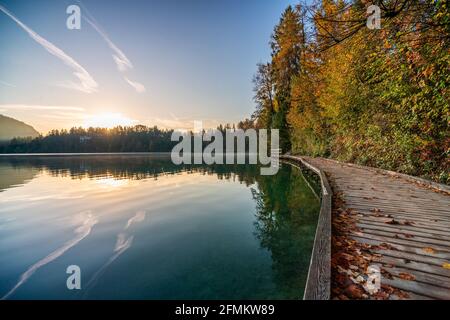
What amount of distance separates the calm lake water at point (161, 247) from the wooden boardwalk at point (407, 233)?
125 centimetres

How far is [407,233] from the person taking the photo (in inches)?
128

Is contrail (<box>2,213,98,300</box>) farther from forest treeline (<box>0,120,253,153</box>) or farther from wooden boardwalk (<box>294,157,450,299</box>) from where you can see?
forest treeline (<box>0,120,253,153</box>)

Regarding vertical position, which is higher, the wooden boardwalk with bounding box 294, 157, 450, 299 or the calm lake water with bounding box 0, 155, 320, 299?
the wooden boardwalk with bounding box 294, 157, 450, 299

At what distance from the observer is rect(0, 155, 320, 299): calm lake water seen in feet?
11.3

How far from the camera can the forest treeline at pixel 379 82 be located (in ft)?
11.6

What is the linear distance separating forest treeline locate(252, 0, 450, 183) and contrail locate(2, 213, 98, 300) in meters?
6.47

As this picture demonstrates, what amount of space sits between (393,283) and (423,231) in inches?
72.5

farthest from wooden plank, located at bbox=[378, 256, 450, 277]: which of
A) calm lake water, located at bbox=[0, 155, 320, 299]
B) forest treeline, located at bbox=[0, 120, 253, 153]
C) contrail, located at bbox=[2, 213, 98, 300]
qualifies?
forest treeline, located at bbox=[0, 120, 253, 153]

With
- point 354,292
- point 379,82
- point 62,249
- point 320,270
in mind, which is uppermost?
point 379,82

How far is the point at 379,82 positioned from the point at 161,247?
1121 cm

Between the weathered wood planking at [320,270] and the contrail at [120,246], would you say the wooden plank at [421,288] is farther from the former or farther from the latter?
the contrail at [120,246]

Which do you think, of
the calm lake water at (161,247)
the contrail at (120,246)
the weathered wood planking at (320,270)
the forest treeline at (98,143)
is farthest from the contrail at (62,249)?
the forest treeline at (98,143)

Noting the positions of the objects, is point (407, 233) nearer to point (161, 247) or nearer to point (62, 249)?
point (161, 247)

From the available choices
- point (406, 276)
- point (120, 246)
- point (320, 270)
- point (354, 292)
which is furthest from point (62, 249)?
point (406, 276)
